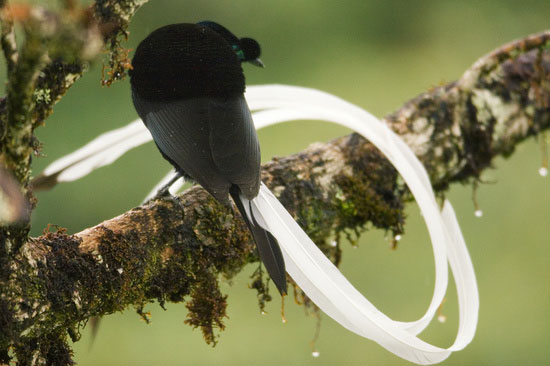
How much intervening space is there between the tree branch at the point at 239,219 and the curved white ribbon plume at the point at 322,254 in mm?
130

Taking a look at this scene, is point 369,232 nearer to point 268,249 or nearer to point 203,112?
point 203,112

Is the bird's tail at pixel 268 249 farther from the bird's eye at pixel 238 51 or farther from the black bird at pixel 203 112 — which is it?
the bird's eye at pixel 238 51

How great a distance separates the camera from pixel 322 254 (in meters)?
1.80

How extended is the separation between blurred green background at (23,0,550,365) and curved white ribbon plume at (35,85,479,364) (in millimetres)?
1218

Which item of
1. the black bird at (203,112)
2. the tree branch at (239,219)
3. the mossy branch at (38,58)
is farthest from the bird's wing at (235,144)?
the mossy branch at (38,58)

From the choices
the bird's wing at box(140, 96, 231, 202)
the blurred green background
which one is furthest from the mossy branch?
the blurred green background

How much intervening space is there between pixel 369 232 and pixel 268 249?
2630 millimetres

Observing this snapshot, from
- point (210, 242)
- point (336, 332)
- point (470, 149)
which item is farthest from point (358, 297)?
point (336, 332)

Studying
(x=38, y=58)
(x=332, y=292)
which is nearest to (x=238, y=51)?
(x=332, y=292)

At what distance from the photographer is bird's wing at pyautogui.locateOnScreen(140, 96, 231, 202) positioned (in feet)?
6.07

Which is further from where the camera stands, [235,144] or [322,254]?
[235,144]

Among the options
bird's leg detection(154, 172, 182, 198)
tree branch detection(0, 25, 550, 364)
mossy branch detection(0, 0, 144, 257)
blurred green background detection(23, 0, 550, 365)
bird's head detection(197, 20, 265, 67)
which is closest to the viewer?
mossy branch detection(0, 0, 144, 257)

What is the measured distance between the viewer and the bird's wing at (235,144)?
1864 mm

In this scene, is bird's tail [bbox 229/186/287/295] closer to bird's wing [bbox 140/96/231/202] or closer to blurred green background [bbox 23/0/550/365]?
bird's wing [bbox 140/96/231/202]
